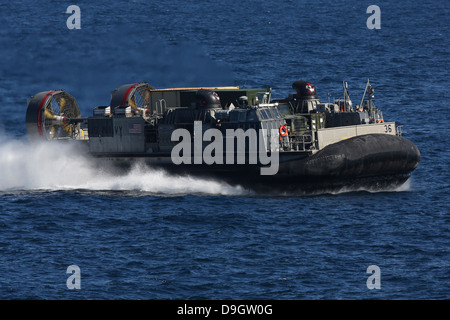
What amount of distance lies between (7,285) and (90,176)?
1471cm

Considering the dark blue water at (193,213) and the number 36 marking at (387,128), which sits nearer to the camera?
the dark blue water at (193,213)

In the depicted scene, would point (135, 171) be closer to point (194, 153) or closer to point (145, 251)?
point (194, 153)

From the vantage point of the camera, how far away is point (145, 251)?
A: 3148 centimetres

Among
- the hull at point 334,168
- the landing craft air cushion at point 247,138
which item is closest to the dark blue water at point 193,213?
the hull at point 334,168

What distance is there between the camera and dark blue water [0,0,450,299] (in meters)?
28.3

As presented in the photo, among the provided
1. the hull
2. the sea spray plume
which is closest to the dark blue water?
the sea spray plume

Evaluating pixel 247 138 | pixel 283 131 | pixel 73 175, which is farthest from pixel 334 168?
pixel 73 175

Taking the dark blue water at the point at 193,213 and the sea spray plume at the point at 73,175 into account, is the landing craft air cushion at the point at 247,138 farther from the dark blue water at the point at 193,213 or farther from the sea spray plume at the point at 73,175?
the dark blue water at the point at 193,213

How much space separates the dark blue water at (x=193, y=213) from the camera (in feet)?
92.9

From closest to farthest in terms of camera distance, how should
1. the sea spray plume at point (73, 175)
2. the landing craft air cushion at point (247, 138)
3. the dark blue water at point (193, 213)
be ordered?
the dark blue water at point (193, 213) < the landing craft air cushion at point (247, 138) < the sea spray plume at point (73, 175)

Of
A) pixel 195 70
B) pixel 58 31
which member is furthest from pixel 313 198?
pixel 58 31

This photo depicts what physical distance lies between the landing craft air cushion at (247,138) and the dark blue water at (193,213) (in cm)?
86

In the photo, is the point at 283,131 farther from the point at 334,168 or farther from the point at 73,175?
the point at 73,175
